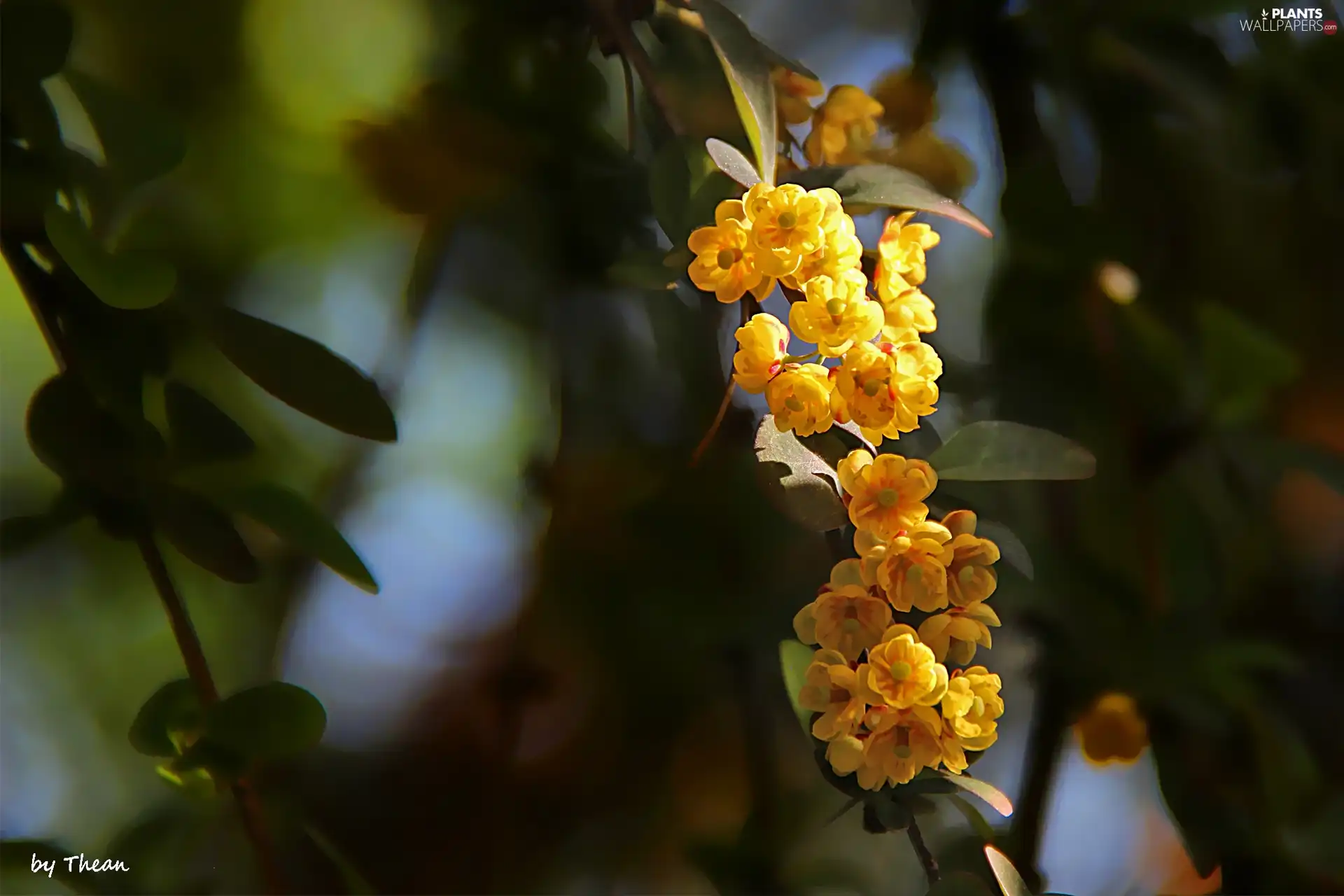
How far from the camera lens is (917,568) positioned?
326 millimetres

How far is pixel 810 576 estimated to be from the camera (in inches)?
25.4

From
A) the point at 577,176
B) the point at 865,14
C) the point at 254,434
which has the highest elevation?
the point at 865,14

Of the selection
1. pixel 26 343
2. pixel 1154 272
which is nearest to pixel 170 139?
pixel 26 343

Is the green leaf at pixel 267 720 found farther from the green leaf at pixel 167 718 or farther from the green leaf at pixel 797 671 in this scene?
the green leaf at pixel 797 671

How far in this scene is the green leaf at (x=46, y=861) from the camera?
41cm

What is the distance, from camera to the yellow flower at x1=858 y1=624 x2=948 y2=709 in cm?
32

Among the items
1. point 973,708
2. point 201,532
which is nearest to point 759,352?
point 973,708

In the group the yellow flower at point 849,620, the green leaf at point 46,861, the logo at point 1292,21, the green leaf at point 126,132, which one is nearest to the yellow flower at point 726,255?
the yellow flower at point 849,620

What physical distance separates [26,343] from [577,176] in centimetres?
49

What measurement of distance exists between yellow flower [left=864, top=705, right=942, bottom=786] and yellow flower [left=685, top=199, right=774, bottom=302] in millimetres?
147

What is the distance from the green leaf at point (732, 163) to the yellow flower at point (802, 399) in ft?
0.22

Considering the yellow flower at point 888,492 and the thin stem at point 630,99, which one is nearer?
the yellow flower at point 888,492

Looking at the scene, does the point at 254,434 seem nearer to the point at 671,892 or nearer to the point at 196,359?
the point at 196,359

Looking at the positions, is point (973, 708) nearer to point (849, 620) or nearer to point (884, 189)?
point (849, 620)
